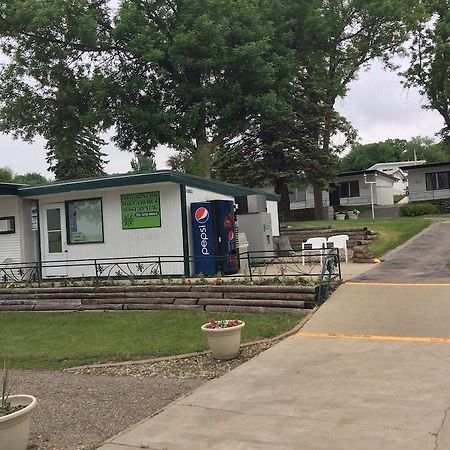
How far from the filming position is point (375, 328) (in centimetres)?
820

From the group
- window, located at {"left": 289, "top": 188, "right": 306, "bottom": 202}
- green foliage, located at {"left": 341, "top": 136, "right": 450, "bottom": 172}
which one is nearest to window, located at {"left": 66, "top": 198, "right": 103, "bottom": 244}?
window, located at {"left": 289, "top": 188, "right": 306, "bottom": 202}

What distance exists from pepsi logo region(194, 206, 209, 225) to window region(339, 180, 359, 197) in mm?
29909

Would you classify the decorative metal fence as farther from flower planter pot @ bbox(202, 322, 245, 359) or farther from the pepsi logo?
flower planter pot @ bbox(202, 322, 245, 359)

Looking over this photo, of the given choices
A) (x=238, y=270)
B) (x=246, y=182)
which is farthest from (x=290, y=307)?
(x=246, y=182)

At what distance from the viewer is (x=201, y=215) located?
45.0ft

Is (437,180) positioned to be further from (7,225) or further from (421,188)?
(7,225)

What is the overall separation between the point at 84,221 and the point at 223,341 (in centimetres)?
879

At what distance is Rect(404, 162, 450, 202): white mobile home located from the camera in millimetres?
39250

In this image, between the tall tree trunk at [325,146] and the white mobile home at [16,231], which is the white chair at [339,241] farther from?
the tall tree trunk at [325,146]

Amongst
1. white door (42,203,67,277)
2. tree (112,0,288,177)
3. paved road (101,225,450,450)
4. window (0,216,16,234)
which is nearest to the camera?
paved road (101,225,450,450)

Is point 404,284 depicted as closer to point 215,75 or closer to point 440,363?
point 440,363

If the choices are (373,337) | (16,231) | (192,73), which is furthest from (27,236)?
(192,73)

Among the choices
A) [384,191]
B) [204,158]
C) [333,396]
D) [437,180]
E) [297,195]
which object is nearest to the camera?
[333,396]

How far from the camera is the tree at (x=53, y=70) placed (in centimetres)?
2445
